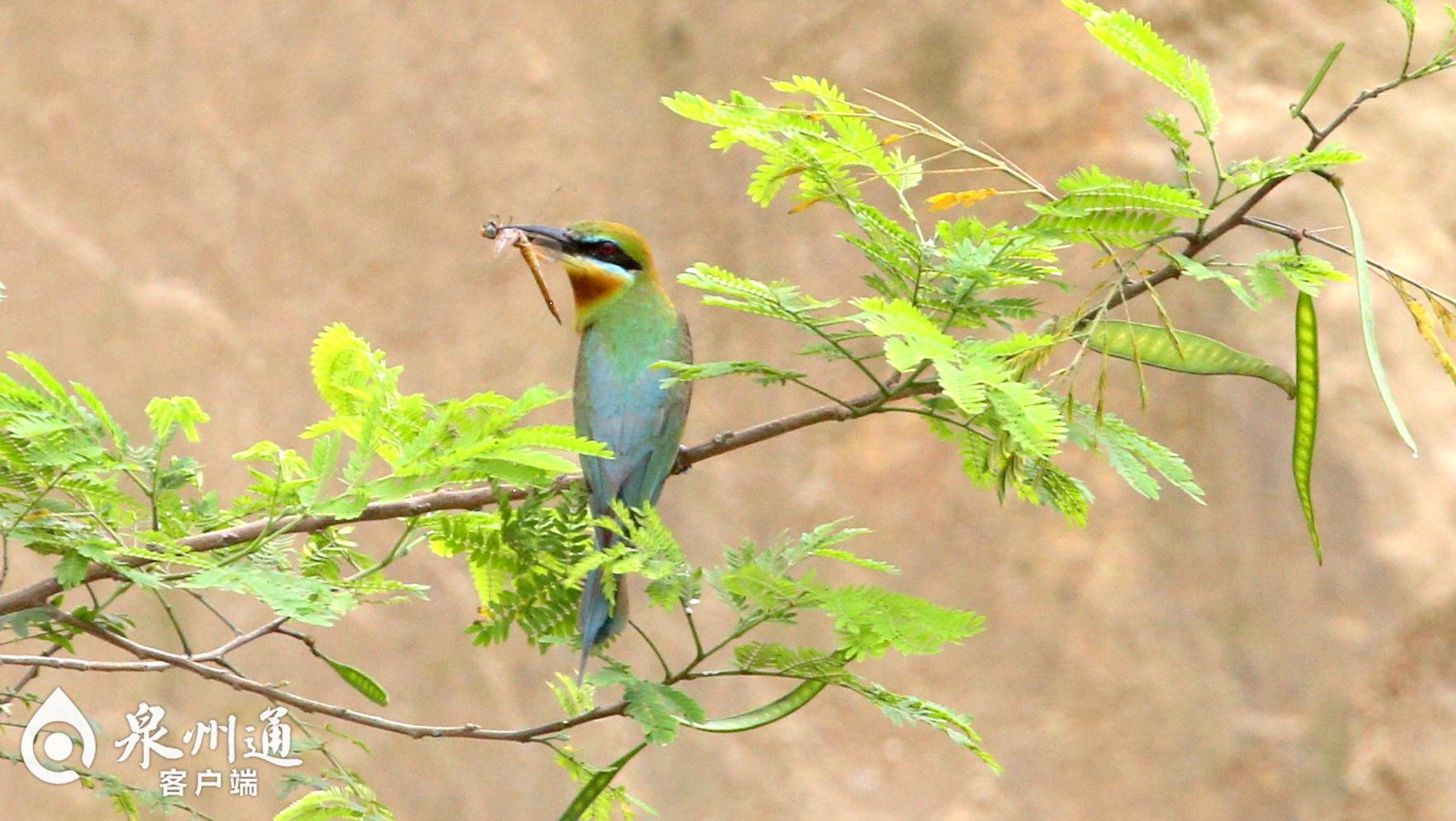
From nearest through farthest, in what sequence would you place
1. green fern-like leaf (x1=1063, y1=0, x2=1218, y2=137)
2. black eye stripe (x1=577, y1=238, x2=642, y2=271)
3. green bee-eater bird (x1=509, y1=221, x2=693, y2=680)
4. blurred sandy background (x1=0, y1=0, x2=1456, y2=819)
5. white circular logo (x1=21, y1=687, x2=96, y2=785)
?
green fern-like leaf (x1=1063, y1=0, x2=1218, y2=137), white circular logo (x1=21, y1=687, x2=96, y2=785), green bee-eater bird (x1=509, y1=221, x2=693, y2=680), black eye stripe (x1=577, y1=238, x2=642, y2=271), blurred sandy background (x1=0, y1=0, x2=1456, y2=819)

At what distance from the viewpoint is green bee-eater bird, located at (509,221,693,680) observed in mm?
1956

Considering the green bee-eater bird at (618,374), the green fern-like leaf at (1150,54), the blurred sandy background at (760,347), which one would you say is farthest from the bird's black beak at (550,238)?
the blurred sandy background at (760,347)

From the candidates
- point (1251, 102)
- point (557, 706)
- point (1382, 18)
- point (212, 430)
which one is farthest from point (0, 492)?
point (1382, 18)

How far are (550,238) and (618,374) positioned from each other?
403 mm

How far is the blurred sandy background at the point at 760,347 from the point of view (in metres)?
3.80

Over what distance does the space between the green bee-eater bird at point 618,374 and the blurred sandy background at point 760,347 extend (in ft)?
5.42

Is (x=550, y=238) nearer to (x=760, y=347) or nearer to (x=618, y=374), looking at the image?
(x=618, y=374)

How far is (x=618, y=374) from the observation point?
90.2 inches

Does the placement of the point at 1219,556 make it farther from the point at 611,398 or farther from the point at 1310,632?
the point at 611,398

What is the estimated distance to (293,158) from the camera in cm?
440

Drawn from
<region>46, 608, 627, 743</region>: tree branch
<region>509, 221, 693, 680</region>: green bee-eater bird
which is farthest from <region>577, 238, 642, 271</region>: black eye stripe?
<region>46, 608, 627, 743</region>: tree branch

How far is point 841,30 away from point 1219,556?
1797mm

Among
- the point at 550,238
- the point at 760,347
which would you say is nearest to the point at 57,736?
the point at 550,238

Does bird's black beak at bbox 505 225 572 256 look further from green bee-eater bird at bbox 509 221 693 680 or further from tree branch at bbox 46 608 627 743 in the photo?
tree branch at bbox 46 608 627 743
